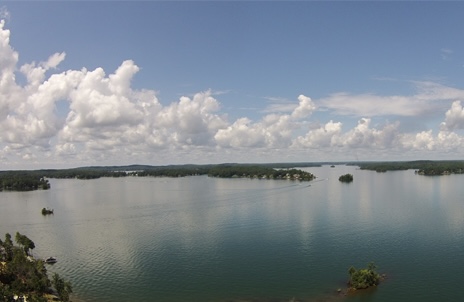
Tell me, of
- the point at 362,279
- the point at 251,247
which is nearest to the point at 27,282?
the point at 251,247

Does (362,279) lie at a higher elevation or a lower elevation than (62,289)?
lower

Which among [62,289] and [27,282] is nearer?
[62,289]

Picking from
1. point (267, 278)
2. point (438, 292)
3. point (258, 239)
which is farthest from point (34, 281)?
Answer: point (438, 292)

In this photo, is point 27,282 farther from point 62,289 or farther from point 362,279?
point 362,279

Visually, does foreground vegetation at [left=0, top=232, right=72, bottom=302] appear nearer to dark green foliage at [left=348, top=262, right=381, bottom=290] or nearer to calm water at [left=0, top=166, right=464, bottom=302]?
calm water at [left=0, top=166, right=464, bottom=302]

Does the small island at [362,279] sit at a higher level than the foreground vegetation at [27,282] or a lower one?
lower

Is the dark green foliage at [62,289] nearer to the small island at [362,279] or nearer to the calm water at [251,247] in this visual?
the calm water at [251,247]

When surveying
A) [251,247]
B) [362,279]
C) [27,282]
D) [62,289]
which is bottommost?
[251,247]

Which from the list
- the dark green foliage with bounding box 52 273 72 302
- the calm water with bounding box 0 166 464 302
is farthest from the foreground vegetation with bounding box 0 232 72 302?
the calm water with bounding box 0 166 464 302

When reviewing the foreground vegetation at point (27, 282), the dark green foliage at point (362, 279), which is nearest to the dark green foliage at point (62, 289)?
the foreground vegetation at point (27, 282)
